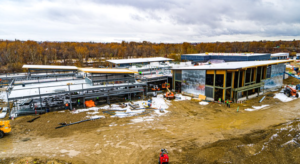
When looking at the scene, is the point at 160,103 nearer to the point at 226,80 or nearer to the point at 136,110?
the point at 136,110

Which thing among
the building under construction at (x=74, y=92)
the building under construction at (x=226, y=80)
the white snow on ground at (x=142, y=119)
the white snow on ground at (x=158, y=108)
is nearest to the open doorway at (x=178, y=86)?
the building under construction at (x=226, y=80)

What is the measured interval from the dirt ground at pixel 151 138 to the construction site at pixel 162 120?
0.07 meters

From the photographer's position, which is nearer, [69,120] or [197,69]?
[69,120]

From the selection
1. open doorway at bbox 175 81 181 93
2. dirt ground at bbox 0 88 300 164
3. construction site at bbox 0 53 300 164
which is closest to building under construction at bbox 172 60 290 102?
open doorway at bbox 175 81 181 93

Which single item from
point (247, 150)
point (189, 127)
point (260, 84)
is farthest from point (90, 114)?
point (260, 84)

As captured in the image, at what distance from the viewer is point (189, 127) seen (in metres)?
16.9

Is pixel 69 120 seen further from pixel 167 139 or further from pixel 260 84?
pixel 260 84

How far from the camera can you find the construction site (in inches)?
487

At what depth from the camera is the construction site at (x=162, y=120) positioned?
12.4 m

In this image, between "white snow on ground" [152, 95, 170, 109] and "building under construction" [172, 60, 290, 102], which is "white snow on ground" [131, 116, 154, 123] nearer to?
"white snow on ground" [152, 95, 170, 109]

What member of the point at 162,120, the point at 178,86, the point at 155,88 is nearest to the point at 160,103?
the point at 162,120

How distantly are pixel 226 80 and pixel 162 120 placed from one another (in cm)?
1159

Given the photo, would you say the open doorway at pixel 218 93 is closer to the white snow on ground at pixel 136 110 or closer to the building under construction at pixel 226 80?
the building under construction at pixel 226 80

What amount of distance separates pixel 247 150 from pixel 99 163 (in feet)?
34.9
